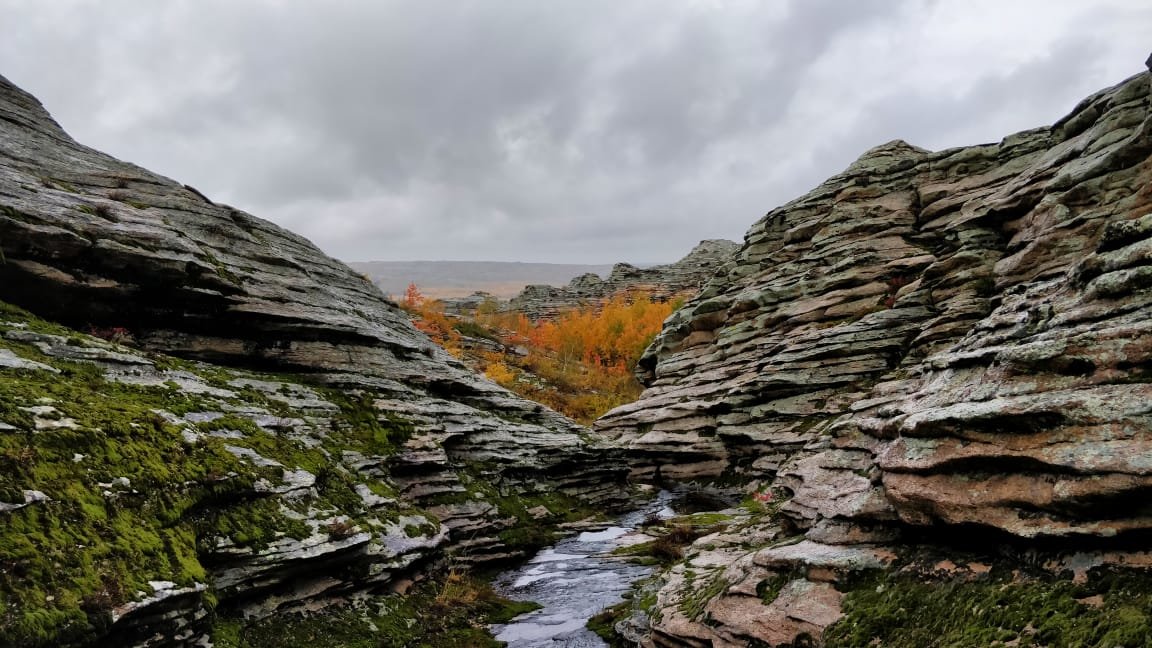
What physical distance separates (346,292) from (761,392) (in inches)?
1115

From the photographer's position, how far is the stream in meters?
16.0

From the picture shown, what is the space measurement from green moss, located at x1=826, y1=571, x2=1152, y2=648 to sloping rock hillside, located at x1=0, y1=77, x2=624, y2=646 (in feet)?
39.0

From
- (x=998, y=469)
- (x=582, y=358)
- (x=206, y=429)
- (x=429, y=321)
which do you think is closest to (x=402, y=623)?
(x=206, y=429)

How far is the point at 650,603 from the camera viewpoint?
1590 cm

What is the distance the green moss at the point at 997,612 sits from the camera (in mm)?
6715

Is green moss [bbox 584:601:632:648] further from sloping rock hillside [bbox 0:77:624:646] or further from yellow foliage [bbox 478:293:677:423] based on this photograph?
yellow foliage [bbox 478:293:677:423]

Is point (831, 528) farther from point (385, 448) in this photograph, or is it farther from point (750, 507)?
point (385, 448)

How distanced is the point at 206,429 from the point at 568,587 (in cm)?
1269

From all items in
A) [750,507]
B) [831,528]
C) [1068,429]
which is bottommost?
[750,507]

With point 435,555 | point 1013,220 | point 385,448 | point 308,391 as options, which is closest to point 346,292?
point 308,391

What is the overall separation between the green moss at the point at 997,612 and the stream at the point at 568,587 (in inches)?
312

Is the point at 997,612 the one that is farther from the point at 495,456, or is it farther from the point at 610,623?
the point at 495,456

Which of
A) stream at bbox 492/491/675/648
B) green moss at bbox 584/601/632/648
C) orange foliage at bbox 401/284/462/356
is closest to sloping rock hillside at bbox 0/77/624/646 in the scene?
stream at bbox 492/491/675/648

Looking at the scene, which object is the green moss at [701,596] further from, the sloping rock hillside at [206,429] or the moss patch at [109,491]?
the moss patch at [109,491]
